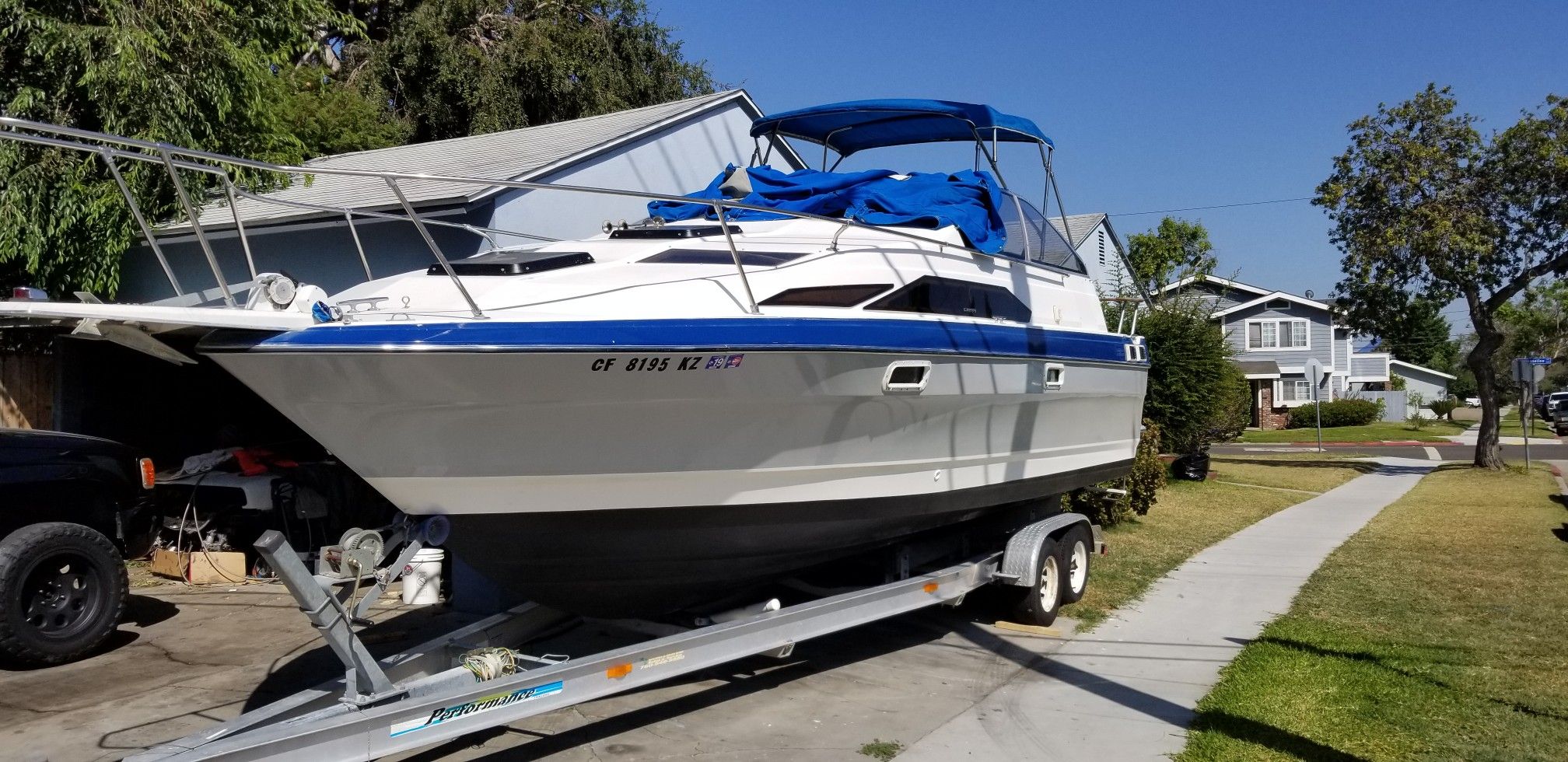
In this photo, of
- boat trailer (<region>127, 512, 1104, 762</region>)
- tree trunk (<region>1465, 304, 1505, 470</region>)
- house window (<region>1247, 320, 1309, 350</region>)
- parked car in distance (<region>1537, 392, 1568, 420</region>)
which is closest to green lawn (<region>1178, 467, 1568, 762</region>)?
boat trailer (<region>127, 512, 1104, 762</region>)

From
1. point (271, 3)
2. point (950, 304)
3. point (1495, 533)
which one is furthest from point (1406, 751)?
point (271, 3)

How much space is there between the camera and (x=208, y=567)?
9516 millimetres

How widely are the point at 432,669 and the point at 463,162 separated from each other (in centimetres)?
851

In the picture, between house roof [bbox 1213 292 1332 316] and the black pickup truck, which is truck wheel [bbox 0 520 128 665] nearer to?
the black pickup truck

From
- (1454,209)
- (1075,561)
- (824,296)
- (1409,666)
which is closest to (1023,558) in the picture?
(1075,561)

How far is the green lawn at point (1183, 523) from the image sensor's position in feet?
30.5

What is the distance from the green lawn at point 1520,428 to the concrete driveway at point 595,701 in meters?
32.2

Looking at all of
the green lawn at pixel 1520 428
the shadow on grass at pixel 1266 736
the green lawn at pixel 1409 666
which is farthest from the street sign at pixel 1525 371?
the shadow on grass at pixel 1266 736

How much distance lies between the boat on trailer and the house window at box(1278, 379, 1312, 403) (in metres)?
42.5

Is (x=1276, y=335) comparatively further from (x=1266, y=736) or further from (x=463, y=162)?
(x=1266, y=736)

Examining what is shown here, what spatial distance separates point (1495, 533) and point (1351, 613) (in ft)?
18.8

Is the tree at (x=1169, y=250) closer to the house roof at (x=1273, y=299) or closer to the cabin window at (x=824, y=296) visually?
the house roof at (x=1273, y=299)

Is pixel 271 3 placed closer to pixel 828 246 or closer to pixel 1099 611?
pixel 828 246

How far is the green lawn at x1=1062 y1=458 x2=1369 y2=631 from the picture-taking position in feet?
30.5
